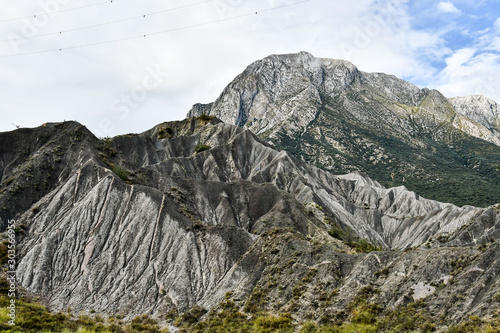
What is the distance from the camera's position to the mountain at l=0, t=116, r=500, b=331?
2573cm

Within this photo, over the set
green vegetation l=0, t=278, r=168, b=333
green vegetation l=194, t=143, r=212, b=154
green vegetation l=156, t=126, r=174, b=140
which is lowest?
green vegetation l=0, t=278, r=168, b=333

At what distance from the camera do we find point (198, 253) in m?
39.7

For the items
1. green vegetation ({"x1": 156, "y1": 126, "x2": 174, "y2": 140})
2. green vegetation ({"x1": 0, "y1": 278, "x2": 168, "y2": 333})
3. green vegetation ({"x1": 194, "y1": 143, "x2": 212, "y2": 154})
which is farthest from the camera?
green vegetation ({"x1": 156, "y1": 126, "x2": 174, "y2": 140})

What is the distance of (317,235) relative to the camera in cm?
5031

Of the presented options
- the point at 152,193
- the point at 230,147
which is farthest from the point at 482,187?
the point at 152,193

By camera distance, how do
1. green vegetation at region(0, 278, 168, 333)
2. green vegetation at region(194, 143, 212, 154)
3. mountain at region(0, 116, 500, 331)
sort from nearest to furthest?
mountain at region(0, 116, 500, 331)
green vegetation at region(0, 278, 168, 333)
green vegetation at region(194, 143, 212, 154)

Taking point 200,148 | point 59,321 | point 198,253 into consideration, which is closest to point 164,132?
point 200,148

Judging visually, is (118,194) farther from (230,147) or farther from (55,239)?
(230,147)

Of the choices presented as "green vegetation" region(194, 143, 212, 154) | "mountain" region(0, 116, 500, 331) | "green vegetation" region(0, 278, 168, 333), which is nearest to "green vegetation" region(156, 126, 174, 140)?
"green vegetation" region(194, 143, 212, 154)

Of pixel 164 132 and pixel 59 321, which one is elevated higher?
pixel 164 132

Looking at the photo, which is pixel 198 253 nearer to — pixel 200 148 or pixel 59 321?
pixel 59 321

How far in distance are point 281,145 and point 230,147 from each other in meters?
110

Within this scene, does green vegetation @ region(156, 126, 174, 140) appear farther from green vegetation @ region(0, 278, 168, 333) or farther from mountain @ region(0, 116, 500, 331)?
green vegetation @ region(0, 278, 168, 333)

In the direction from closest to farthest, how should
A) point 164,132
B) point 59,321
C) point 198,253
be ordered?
point 59,321, point 198,253, point 164,132
